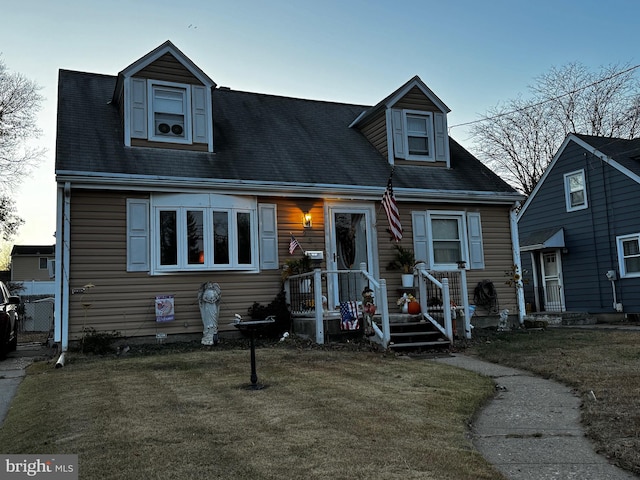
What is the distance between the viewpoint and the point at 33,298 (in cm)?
2531

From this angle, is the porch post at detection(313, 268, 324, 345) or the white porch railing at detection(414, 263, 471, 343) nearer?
the porch post at detection(313, 268, 324, 345)

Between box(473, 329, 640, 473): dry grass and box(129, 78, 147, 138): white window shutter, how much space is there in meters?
7.89

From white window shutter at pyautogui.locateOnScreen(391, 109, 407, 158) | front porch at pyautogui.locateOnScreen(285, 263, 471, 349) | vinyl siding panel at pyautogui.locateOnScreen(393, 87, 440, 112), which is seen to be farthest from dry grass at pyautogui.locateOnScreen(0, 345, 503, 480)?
vinyl siding panel at pyautogui.locateOnScreen(393, 87, 440, 112)

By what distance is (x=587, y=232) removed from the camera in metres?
17.7

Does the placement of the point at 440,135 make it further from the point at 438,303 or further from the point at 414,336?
the point at 414,336

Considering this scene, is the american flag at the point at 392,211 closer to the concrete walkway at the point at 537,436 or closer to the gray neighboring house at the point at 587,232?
the concrete walkway at the point at 537,436

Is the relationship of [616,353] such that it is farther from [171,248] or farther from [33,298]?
[33,298]

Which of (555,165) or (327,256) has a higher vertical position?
(555,165)

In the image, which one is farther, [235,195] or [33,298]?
[33,298]

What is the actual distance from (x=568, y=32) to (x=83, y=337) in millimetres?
13552

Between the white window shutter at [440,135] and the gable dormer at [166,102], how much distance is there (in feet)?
18.8

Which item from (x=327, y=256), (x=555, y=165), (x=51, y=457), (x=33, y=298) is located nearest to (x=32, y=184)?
(x=33, y=298)

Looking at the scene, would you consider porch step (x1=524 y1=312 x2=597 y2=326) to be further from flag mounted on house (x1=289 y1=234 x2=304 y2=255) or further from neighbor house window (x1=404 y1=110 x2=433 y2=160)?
flag mounted on house (x1=289 y1=234 x2=304 y2=255)

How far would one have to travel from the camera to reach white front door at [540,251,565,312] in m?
18.6
